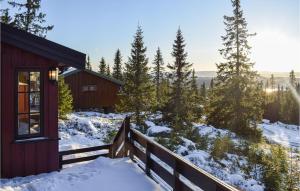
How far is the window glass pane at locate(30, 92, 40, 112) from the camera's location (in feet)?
27.3

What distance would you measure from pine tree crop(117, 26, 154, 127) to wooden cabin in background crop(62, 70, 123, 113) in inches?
345

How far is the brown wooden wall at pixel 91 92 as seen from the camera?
38406 millimetres

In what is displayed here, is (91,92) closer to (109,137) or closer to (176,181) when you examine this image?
(109,137)

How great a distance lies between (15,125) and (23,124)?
21 cm

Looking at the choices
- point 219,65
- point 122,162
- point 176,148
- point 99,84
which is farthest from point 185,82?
point 122,162

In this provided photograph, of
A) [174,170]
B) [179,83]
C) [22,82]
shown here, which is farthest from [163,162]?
[179,83]

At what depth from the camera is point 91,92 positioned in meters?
39.1

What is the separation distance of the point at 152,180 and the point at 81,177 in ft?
5.61

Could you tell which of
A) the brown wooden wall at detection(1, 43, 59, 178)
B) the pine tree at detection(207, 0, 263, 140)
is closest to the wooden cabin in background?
the pine tree at detection(207, 0, 263, 140)

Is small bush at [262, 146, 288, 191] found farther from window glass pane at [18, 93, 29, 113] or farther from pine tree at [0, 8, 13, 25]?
pine tree at [0, 8, 13, 25]

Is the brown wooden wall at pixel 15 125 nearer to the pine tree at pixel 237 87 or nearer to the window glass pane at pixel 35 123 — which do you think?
the window glass pane at pixel 35 123

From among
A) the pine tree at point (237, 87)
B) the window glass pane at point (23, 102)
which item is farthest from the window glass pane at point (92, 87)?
the window glass pane at point (23, 102)

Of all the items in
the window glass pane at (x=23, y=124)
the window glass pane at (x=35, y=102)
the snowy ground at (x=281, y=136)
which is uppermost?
the window glass pane at (x=35, y=102)

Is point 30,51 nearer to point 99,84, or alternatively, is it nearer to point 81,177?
point 81,177
